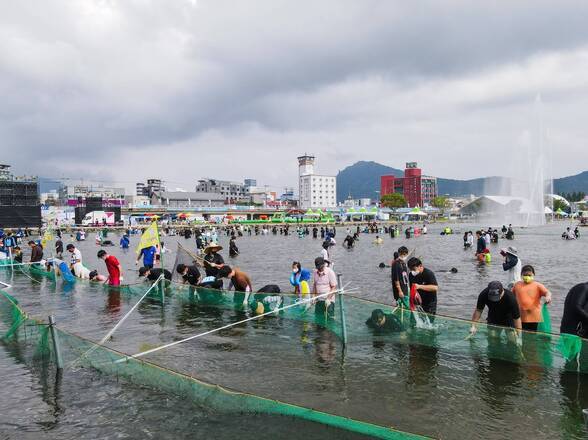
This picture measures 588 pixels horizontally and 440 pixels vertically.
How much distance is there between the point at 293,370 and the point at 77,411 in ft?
11.6

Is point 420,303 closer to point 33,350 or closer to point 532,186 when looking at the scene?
point 33,350

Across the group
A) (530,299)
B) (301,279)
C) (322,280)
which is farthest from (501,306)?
(301,279)

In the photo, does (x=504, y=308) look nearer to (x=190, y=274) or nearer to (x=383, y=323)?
(x=383, y=323)

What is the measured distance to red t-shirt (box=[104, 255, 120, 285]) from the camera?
15.0 metres

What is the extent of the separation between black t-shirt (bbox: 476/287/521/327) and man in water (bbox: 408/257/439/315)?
5.12 feet

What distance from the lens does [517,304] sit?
7387 millimetres

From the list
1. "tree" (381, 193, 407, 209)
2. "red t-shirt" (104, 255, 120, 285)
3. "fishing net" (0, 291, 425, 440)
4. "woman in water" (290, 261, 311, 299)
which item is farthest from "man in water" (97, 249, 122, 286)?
"tree" (381, 193, 407, 209)

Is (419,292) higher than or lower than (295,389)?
higher

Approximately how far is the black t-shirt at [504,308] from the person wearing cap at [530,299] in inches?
15.8

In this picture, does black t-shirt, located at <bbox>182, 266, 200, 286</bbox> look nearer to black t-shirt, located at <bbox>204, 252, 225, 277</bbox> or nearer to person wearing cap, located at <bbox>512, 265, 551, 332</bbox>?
black t-shirt, located at <bbox>204, 252, 225, 277</bbox>

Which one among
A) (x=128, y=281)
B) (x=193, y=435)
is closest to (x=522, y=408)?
(x=193, y=435)

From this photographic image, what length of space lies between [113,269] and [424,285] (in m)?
10.7

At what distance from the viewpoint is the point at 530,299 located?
301 inches

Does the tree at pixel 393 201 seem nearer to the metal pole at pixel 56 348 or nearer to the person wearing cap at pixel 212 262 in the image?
the person wearing cap at pixel 212 262
